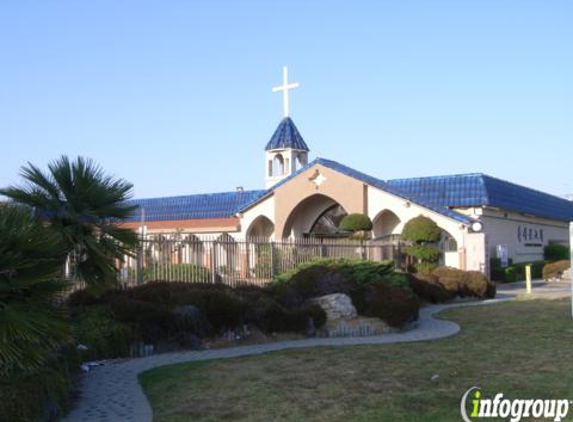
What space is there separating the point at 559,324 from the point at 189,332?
28.2ft

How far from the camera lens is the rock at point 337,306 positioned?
16.3m

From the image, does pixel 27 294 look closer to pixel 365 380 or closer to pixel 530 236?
pixel 365 380

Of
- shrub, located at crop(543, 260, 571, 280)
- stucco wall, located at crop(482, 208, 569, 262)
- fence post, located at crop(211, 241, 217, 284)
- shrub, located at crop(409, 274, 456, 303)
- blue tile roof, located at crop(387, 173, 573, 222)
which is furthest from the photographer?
stucco wall, located at crop(482, 208, 569, 262)

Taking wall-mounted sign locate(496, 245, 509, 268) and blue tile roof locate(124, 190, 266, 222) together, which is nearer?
wall-mounted sign locate(496, 245, 509, 268)

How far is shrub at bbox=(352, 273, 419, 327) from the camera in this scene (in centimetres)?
1630

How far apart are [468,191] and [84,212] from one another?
98.8 ft

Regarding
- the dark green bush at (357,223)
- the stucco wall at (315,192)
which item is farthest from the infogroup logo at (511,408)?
the stucco wall at (315,192)

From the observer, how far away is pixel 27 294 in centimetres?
774

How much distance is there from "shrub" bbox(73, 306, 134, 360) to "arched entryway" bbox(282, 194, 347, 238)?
28426 mm

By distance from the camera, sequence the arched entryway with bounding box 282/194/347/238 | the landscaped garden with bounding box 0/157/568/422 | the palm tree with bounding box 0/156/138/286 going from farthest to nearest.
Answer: the arched entryway with bounding box 282/194/347/238 → the palm tree with bounding box 0/156/138/286 → the landscaped garden with bounding box 0/157/568/422

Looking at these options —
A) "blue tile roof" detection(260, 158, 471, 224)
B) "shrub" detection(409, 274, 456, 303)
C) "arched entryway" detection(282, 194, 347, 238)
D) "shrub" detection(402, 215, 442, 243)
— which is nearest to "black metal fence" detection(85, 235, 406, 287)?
"shrub" detection(409, 274, 456, 303)

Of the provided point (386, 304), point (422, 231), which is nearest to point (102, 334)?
point (386, 304)

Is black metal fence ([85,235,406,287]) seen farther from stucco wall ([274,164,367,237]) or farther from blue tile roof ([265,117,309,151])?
blue tile roof ([265,117,309,151])

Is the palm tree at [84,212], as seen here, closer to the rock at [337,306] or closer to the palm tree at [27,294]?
the palm tree at [27,294]
